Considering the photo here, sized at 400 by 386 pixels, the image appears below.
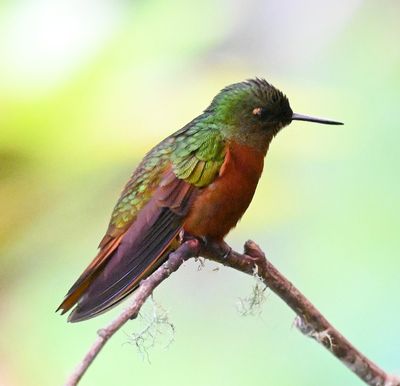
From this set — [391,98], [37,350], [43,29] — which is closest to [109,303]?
[37,350]

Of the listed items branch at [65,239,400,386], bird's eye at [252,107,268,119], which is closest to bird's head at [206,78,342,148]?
bird's eye at [252,107,268,119]

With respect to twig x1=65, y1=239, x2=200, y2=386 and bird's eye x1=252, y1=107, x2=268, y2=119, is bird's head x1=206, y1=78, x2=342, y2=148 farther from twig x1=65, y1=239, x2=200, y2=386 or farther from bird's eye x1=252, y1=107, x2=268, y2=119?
twig x1=65, y1=239, x2=200, y2=386

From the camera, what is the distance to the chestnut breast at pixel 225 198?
4.98 feet

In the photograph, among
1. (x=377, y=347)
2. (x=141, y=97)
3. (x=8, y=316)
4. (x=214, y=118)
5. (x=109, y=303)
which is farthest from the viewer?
(x=141, y=97)

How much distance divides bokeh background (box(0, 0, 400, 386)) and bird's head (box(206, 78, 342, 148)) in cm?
83

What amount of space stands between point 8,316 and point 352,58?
1526 millimetres

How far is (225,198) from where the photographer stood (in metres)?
1.53

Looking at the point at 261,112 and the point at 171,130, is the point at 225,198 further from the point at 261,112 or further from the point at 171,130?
the point at 171,130

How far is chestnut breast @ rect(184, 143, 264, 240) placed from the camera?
1.52 m

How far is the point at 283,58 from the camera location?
2.69m

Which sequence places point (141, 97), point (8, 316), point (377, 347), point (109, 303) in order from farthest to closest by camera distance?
point (141, 97)
point (8, 316)
point (377, 347)
point (109, 303)

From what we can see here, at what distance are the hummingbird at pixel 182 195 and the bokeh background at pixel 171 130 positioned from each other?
0.79m

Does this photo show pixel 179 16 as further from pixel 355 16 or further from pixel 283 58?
pixel 355 16

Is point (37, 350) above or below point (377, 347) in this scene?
below
